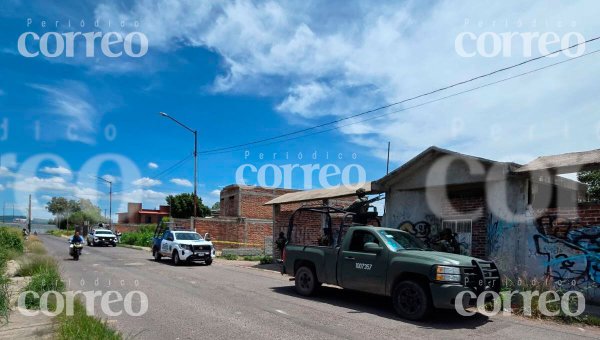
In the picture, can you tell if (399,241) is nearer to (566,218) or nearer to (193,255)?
(566,218)

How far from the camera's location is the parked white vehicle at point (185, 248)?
2022 centimetres

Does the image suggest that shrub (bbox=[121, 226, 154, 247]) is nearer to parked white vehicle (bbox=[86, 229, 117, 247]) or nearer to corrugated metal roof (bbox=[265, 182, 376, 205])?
parked white vehicle (bbox=[86, 229, 117, 247])

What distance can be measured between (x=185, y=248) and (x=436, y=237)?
11378 mm

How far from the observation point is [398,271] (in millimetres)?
8734

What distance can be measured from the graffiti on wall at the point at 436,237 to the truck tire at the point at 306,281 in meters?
3.75

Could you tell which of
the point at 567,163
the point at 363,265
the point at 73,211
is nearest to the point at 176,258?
the point at 363,265

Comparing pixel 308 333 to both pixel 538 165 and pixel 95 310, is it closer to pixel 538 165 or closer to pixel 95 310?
pixel 95 310

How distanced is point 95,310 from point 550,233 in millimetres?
10548

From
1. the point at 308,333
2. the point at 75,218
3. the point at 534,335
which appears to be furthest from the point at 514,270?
the point at 75,218

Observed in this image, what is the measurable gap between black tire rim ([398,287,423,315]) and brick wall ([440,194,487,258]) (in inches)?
207

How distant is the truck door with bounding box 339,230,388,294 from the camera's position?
9.12 meters

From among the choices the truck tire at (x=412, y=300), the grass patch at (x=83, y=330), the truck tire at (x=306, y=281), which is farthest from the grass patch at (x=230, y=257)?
the grass patch at (x=83, y=330)

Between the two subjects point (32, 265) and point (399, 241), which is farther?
point (32, 265)

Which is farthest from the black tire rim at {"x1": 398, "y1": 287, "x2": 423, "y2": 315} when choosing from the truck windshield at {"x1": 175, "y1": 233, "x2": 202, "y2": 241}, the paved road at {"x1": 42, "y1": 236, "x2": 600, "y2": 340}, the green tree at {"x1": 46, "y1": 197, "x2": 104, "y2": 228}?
the green tree at {"x1": 46, "y1": 197, "x2": 104, "y2": 228}
